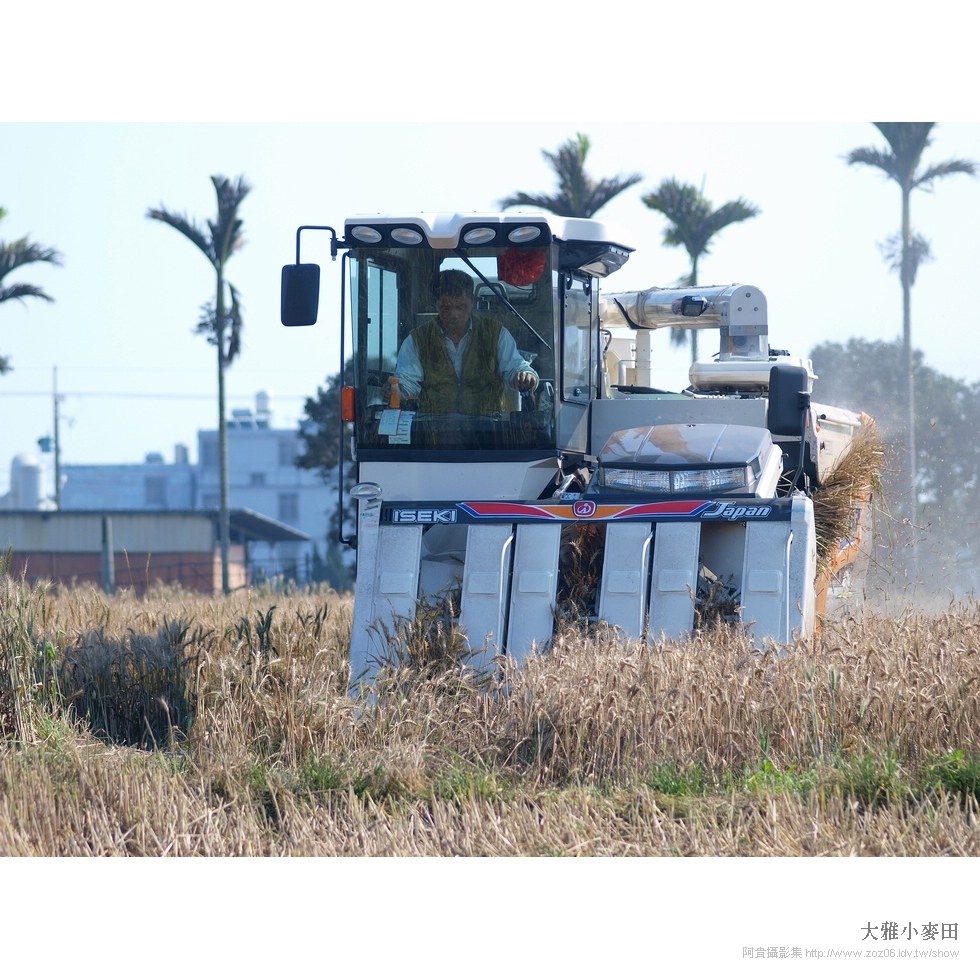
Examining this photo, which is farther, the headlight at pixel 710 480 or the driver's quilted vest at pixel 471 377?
the driver's quilted vest at pixel 471 377

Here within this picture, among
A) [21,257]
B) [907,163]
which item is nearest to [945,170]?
[907,163]

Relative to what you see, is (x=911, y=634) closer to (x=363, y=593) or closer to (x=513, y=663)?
(x=513, y=663)

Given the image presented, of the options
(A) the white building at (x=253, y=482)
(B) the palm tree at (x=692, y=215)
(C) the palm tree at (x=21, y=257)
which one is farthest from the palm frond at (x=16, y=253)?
(A) the white building at (x=253, y=482)

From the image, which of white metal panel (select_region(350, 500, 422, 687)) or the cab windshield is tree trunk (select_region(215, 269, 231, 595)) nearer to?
the cab windshield

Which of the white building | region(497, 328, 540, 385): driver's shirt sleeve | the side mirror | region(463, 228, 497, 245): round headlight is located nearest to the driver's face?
region(497, 328, 540, 385): driver's shirt sleeve

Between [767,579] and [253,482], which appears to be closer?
[767,579]

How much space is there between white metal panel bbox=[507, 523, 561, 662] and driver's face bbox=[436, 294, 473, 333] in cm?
157

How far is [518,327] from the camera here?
28.9 feet

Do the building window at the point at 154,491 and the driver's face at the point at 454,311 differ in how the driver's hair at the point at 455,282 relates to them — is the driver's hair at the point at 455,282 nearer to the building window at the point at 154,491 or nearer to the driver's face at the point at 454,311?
the driver's face at the point at 454,311

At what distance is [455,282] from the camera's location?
8852mm

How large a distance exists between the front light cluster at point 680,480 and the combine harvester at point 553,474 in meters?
0.01

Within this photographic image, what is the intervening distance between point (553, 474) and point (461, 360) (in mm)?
963

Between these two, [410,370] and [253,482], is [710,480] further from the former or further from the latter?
[253,482]

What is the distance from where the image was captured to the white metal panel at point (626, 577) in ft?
25.3
